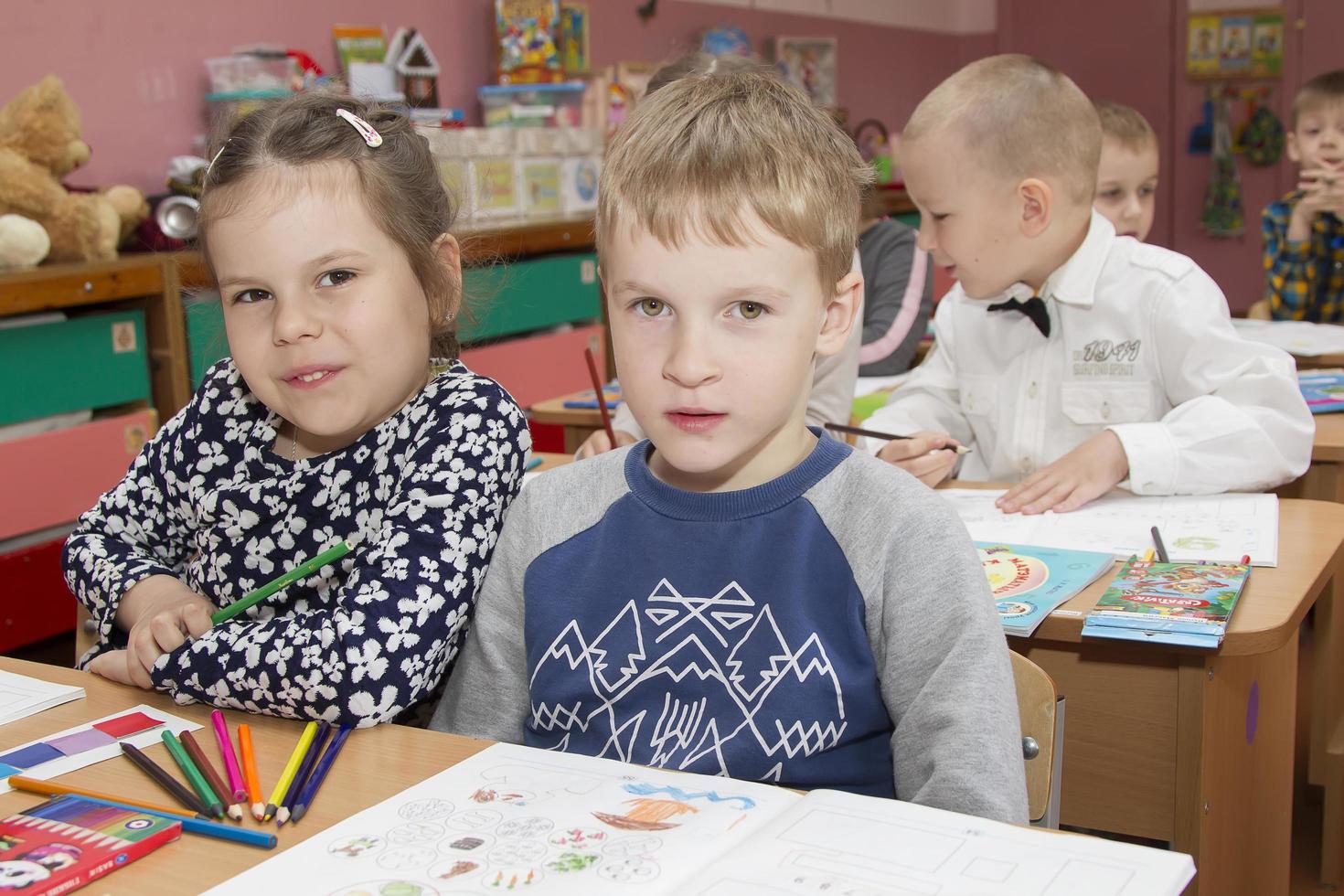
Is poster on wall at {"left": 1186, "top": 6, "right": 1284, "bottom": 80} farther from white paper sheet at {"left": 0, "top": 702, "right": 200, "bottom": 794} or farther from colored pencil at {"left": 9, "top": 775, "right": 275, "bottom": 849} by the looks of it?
colored pencil at {"left": 9, "top": 775, "right": 275, "bottom": 849}

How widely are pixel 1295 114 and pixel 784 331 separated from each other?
3.26 m

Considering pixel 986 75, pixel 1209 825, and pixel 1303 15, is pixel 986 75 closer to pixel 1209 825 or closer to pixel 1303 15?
pixel 1209 825

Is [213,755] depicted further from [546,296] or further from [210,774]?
[546,296]

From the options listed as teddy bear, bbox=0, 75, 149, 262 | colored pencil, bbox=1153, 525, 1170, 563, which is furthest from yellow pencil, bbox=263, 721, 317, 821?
teddy bear, bbox=0, 75, 149, 262

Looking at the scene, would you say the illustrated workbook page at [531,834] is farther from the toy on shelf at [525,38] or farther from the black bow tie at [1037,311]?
the toy on shelf at [525,38]

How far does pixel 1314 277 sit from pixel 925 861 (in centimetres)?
324

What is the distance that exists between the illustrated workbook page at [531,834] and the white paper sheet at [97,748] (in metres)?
0.17

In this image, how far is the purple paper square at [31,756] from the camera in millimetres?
917

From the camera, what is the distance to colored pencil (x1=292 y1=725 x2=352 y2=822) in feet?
2.72

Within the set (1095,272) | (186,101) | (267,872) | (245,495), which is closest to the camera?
(267,872)

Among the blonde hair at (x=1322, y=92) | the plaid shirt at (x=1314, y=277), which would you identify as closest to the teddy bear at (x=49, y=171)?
the plaid shirt at (x=1314, y=277)

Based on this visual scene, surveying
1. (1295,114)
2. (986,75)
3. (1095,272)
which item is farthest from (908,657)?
(1295,114)

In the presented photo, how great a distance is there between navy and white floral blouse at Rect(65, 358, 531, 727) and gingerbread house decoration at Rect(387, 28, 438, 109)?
2.77 metres

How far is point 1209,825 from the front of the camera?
131 cm
